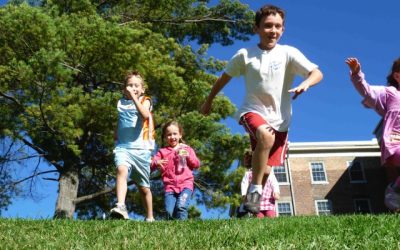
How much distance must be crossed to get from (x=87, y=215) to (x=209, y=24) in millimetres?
8168

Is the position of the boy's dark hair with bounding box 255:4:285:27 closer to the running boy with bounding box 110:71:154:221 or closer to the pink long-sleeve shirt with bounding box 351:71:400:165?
the pink long-sleeve shirt with bounding box 351:71:400:165

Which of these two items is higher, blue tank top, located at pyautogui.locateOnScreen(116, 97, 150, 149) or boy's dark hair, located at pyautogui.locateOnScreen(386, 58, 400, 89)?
boy's dark hair, located at pyautogui.locateOnScreen(386, 58, 400, 89)

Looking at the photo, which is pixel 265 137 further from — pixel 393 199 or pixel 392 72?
pixel 392 72

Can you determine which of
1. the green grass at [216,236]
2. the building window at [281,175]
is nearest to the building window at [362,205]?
the building window at [281,175]

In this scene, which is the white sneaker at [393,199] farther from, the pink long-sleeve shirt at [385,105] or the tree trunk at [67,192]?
the tree trunk at [67,192]

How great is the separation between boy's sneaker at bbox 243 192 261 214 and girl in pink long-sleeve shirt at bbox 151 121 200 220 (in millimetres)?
2156

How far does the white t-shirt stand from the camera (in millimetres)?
4629

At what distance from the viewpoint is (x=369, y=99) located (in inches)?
211

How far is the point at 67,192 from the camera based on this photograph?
498 inches

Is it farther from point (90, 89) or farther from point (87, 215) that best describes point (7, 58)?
point (87, 215)

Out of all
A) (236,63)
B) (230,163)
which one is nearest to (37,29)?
(230,163)

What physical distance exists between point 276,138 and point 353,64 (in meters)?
1.30

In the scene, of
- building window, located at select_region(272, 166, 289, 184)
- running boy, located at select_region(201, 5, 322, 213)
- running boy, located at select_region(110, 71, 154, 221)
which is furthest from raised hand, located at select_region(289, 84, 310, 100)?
building window, located at select_region(272, 166, 289, 184)

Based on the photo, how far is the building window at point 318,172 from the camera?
102 ft
